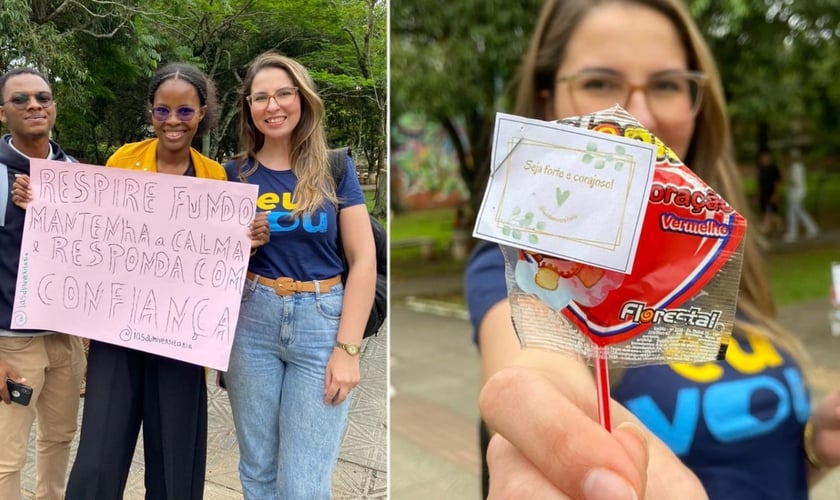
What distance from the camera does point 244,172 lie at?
1610mm

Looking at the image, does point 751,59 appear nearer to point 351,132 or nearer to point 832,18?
point 832,18

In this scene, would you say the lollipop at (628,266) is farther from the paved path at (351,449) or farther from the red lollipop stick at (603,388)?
the paved path at (351,449)

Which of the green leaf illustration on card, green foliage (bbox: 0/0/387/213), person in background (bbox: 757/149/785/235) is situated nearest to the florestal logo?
the green leaf illustration on card

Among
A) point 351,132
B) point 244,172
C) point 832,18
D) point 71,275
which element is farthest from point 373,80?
point 832,18

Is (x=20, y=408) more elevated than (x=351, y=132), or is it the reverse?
(x=351, y=132)

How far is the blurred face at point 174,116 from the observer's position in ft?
5.35

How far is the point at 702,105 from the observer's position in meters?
1.51

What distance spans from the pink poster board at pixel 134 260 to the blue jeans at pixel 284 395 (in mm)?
65

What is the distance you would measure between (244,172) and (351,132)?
29 centimetres

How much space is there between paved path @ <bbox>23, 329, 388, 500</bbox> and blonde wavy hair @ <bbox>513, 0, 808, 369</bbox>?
764 millimetres

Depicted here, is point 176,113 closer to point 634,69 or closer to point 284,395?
point 284,395

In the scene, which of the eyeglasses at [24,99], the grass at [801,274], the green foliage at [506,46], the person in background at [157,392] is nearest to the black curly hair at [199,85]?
the person in background at [157,392]

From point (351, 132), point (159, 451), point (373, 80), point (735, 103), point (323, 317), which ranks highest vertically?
point (735, 103)

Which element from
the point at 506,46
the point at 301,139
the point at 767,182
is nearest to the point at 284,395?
the point at 301,139
